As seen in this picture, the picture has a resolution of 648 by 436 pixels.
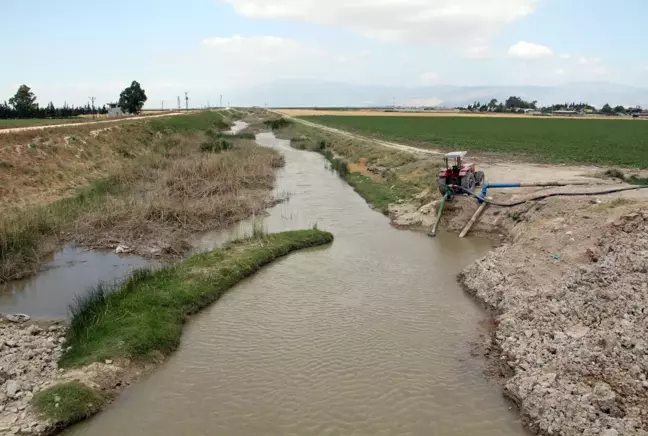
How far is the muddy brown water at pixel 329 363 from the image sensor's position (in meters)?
8.95

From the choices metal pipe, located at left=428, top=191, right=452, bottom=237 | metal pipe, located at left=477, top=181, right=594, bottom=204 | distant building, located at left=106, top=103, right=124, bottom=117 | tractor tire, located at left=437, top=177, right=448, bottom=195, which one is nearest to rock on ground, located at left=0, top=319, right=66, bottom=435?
metal pipe, located at left=428, top=191, right=452, bottom=237

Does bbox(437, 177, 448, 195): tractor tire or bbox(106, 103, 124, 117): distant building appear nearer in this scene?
bbox(437, 177, 448, 195): tractor tire

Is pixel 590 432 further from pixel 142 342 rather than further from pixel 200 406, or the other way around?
pixel 142 342

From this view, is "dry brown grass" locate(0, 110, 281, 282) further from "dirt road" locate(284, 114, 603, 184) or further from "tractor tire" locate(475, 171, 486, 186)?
"dirt road" locate(284, 114, 603, 184)

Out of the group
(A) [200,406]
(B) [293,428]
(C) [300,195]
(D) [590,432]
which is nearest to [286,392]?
(B) [293,428]

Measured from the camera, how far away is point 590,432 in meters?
7.81

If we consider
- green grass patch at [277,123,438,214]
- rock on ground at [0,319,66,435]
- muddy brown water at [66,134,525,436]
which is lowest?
muddy brown water at [66,134,525,436]

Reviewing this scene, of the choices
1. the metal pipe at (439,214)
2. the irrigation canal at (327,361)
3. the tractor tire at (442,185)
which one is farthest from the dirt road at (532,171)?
the irrigation canal at (327,361)

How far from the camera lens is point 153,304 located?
42.7 ft

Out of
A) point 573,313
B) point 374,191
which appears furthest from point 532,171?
point 573,313

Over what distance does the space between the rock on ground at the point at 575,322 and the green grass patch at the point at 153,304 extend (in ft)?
25.4

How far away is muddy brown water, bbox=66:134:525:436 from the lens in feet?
29.3

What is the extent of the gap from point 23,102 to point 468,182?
67.8 m

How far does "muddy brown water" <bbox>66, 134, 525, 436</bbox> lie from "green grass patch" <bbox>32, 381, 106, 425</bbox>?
0.78 feet
